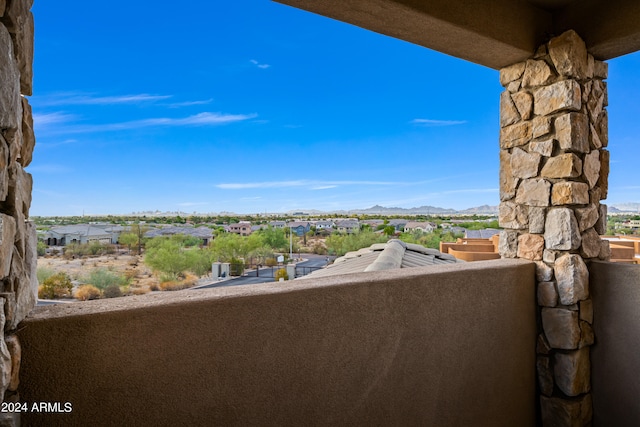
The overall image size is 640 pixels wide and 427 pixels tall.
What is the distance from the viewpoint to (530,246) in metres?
2.33

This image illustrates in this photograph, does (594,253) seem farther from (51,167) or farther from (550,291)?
(51,167)

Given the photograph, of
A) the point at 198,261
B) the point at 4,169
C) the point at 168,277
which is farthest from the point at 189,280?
the point at 4,169

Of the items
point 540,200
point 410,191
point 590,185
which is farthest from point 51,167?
point 410,191

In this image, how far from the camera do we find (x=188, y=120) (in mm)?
5039

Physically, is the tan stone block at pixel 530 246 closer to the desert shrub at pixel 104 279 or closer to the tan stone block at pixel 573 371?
the tan stone block at pixel 573 371

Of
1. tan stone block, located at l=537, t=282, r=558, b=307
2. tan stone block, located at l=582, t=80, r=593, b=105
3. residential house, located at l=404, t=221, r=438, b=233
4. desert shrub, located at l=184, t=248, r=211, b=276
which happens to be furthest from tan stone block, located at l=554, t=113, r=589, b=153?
desert shrub, located at l=184, t=248, r=211, b=276

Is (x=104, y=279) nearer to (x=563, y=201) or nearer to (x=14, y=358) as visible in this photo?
(x=14, y=358)

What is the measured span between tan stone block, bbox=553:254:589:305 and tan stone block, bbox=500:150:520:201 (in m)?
0.50

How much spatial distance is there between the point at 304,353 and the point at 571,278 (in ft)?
5.48

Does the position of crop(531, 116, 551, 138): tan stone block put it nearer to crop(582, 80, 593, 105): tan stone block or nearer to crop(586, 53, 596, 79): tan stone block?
crop(582, 80, 593, 105): tan stone block

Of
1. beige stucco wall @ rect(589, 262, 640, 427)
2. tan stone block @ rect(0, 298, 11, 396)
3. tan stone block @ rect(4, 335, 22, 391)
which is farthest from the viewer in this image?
beige stucco wall @ rect(589, 262, 640, 427)

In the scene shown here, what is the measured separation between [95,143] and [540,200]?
13.1 feet

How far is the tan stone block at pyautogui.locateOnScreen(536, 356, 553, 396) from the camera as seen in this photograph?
2.25 metres

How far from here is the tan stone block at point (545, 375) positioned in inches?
88.5
